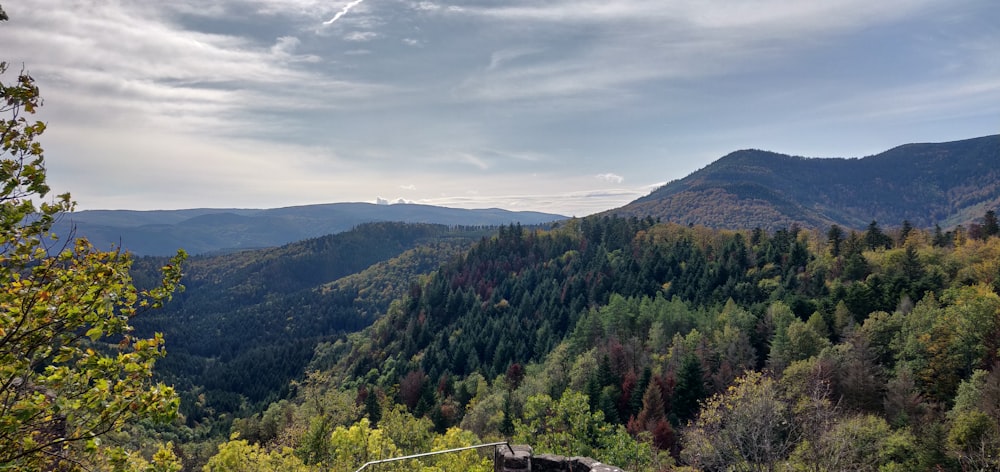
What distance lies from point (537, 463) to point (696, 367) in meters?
44.1

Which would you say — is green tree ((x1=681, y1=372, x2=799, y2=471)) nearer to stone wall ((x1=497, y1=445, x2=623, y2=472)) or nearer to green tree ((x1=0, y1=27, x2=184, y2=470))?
stone wall ((x1=497, y1=445, x2=623, y2=472))

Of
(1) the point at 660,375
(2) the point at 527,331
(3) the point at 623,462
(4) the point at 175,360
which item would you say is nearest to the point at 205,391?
(4) the point at 175,360

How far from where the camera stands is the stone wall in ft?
47.5

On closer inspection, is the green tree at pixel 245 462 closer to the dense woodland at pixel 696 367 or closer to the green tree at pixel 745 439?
the dense woodland at pixel 696 367

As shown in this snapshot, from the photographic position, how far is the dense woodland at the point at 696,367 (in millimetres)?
29156

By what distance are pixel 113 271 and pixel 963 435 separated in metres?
39.8

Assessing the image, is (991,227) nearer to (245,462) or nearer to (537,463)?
(537,463)

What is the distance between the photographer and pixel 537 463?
15.0 m

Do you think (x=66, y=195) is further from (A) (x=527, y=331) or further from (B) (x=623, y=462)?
(A) (x=527, y=331)

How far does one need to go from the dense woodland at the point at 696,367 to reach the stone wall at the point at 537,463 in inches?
477

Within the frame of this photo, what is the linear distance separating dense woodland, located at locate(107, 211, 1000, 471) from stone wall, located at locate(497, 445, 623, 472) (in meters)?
12.1

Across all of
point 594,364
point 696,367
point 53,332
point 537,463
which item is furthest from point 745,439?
point 594,364

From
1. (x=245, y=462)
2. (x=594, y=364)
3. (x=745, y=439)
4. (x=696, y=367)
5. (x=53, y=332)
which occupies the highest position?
(x=53, y=332)

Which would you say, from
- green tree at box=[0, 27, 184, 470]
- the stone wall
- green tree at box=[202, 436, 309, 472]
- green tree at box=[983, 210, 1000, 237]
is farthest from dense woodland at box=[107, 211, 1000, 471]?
green tree at box=[0, 27, 184, 470]
